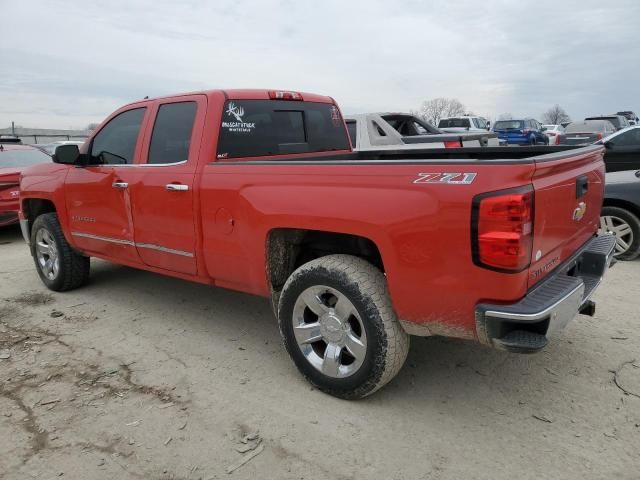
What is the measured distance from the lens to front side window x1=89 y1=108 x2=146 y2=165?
14.1 ft

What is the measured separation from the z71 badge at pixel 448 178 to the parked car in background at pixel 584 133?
502 inches

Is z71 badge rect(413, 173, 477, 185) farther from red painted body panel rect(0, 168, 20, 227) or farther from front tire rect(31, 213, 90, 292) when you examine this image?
red painted body panel rect(0, 168, 20, 227)

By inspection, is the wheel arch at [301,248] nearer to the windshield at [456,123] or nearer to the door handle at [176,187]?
the door handle at [176,187]

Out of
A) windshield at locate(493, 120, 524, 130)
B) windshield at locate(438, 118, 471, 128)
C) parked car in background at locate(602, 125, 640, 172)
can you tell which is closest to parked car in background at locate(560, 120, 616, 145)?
windshield at locate(493, 120, 524, 130)

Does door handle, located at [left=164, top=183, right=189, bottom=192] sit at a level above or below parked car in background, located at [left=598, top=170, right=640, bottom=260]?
above

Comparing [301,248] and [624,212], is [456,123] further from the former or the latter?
[301,248]

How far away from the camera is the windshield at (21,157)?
29.0 ft

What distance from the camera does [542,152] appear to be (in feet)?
12.0

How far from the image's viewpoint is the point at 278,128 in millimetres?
4137

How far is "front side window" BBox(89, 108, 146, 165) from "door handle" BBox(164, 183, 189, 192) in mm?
717

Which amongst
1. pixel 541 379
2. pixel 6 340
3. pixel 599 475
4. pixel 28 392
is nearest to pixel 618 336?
pixel 541 379

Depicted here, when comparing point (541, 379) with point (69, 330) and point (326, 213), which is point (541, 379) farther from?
point (69, 330)

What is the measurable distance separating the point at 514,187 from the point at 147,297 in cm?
393

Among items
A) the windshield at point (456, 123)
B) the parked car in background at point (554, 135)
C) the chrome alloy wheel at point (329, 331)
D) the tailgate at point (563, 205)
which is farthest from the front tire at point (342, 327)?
the windshield at point (456, 123)
